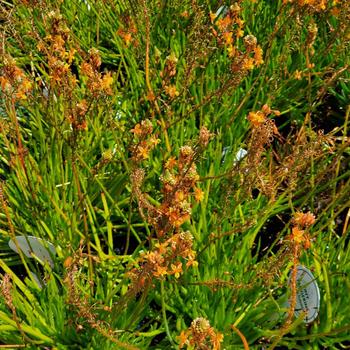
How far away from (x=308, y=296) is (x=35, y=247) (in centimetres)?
78

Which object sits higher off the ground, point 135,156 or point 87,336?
point 135,156

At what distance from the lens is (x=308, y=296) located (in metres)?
1.43

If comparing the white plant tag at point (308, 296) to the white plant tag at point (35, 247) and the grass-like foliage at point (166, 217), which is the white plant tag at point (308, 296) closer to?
the grass-like foliage at point (166, 217)

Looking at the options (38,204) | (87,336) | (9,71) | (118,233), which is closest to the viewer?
(9,71)

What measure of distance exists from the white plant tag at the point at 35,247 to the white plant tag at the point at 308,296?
28.0 inches

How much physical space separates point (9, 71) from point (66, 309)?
0.73 metres

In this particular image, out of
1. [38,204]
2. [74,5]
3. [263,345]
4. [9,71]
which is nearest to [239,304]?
[263,345]

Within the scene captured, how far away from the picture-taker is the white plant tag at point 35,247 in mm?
1494

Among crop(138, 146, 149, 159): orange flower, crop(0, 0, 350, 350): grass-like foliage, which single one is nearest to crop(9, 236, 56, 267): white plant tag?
crop(0, 0, 350, 350): grass-like foliage

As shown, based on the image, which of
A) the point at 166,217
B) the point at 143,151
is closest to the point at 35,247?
the point at 143,151

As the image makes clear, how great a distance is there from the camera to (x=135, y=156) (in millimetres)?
1417

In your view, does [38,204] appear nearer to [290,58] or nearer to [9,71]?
[9,71]

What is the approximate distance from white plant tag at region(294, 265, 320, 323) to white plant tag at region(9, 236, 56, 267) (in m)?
0.71

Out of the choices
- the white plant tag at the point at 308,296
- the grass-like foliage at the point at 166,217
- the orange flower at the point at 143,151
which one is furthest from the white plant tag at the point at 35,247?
the white plant tag at the point at 308,296
